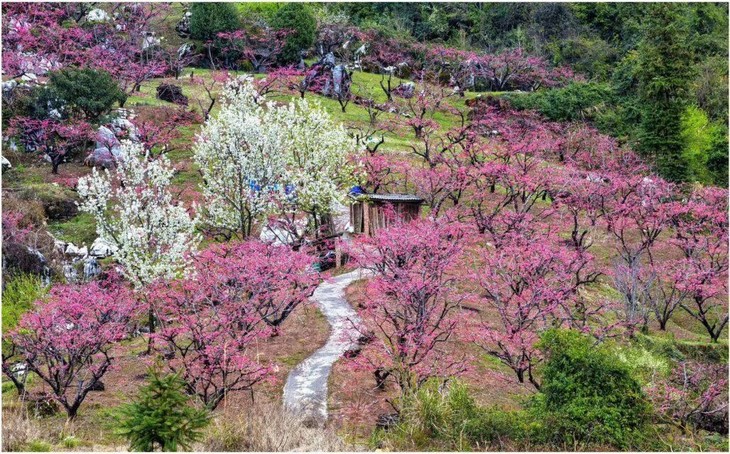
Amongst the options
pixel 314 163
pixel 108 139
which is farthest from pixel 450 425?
pixel 108 139

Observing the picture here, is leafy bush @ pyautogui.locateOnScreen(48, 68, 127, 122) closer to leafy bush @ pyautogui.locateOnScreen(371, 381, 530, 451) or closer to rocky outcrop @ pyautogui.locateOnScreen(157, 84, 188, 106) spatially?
rocky outcrop @ pyautogui.locateOnScreen(157, 84, 188, 106)

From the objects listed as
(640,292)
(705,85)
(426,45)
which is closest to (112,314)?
(640,292)

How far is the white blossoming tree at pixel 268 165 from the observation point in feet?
78.6

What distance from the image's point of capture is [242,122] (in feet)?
77.6

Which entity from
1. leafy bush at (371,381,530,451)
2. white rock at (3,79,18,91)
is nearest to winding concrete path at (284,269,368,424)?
leafy bush at (371,381,530,451)

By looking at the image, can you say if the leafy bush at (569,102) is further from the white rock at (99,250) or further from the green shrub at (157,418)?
the green shrub at (157,418)

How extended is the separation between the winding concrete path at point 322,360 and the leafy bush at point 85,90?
53.1 ft

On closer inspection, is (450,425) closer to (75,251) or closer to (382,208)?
→ (382,208)

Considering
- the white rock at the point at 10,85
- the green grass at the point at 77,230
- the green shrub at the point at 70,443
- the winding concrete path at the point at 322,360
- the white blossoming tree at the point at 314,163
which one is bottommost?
the winding concrete path at the point at 322,360

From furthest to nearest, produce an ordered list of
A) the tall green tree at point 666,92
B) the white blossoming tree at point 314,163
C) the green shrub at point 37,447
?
the tall green tree at point 666,92
the white blossoming tree at point 314,163
the green shrub at point 37,447

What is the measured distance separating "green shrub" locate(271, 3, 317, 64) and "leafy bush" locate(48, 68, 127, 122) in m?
19.1

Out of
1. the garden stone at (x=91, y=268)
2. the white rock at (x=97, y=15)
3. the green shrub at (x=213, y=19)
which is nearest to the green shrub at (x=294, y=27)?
the green shrub at (x=213, y=19)

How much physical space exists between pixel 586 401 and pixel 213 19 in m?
45.1

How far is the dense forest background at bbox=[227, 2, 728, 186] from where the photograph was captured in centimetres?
3769
